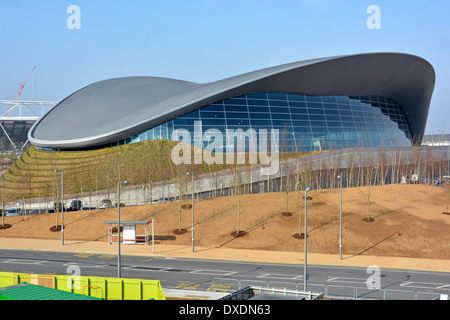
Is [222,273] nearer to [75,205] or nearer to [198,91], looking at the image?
[75,205]

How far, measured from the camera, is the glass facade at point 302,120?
210 feet

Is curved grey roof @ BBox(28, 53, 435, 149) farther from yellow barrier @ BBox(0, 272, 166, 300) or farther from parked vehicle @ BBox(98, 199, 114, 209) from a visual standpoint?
yellow barrier @ BBox(0, 272, 166, 300)

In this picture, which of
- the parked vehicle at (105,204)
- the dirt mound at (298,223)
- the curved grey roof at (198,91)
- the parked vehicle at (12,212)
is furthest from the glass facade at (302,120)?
the dirt mound at (298,223)

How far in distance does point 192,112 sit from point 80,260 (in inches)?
1278

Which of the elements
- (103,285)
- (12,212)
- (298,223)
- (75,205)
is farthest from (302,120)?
(103,285)

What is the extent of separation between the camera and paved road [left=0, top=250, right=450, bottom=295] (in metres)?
27.0

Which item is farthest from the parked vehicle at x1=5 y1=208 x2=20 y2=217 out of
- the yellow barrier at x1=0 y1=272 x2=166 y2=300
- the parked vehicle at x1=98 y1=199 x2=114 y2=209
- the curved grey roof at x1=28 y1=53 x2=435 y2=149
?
the yellow barrier at x1=0 y1=272 x2=166 y2=300

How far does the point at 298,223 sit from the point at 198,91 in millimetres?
29187

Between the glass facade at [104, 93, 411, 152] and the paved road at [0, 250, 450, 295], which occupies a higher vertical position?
the glass facade at [104, 93, 411, 152]

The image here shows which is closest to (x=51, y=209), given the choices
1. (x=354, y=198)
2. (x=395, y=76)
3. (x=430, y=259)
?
(x=354, y=198)

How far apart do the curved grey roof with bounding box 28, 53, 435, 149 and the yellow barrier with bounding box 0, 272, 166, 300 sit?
42443 millimetres

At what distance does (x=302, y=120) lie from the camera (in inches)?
2699

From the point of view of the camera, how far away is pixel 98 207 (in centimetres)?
5606

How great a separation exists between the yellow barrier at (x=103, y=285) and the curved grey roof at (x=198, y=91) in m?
42.4
